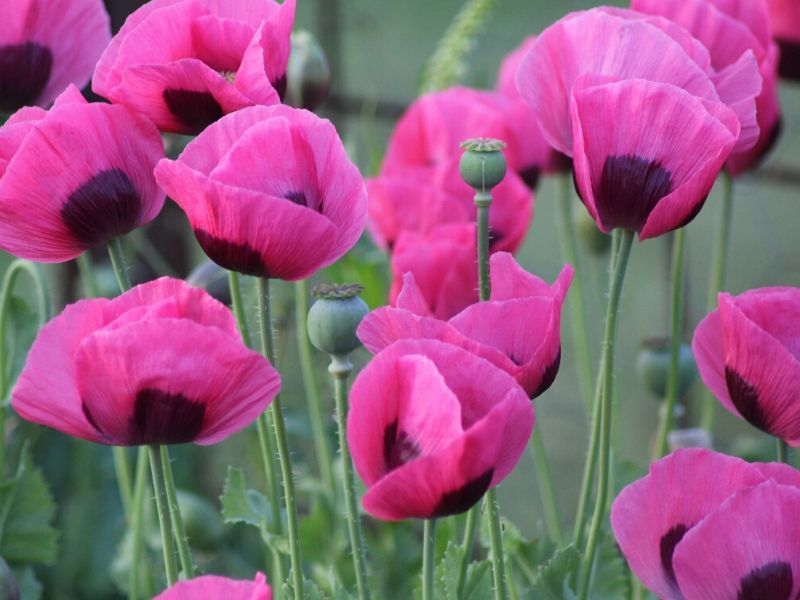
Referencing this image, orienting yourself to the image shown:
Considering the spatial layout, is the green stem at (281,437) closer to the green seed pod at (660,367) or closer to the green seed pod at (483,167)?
the green seed pod at (483,167)

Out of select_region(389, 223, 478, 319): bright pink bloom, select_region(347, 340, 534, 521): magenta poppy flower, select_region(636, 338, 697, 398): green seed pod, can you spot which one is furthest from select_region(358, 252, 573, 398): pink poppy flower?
select_region(636, 338, 697, 398): green seed pod

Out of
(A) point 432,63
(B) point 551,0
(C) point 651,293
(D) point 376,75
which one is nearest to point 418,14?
(D) point 376,75

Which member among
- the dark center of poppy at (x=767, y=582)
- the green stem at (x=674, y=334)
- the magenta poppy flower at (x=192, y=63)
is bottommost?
the green stem at (x=674, y=334)

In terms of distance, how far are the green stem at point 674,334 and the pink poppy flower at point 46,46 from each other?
0.24m

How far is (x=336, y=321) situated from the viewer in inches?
16.0

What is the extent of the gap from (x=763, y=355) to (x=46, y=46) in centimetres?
29

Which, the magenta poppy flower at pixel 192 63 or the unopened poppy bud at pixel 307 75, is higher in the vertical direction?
the magenta poppy flower at pixel 192 63

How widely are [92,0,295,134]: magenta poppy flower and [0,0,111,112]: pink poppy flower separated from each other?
9cm

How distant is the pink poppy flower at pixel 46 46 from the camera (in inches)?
20.1

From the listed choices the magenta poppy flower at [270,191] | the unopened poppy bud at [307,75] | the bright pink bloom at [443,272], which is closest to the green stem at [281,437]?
the magenta poppy flower at [270,191]

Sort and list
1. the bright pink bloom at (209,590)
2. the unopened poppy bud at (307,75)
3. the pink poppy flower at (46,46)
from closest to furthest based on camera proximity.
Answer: the bright pink bloom at (209,590)
the pink poppy flower at (46,46)
the unopened poppy bud at (307,75)

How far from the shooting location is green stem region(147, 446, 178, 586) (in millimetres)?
378

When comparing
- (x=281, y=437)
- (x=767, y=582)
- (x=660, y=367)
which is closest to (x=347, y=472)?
(x=281, y=437)

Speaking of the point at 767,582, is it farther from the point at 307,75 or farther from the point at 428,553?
the point at 307,75
